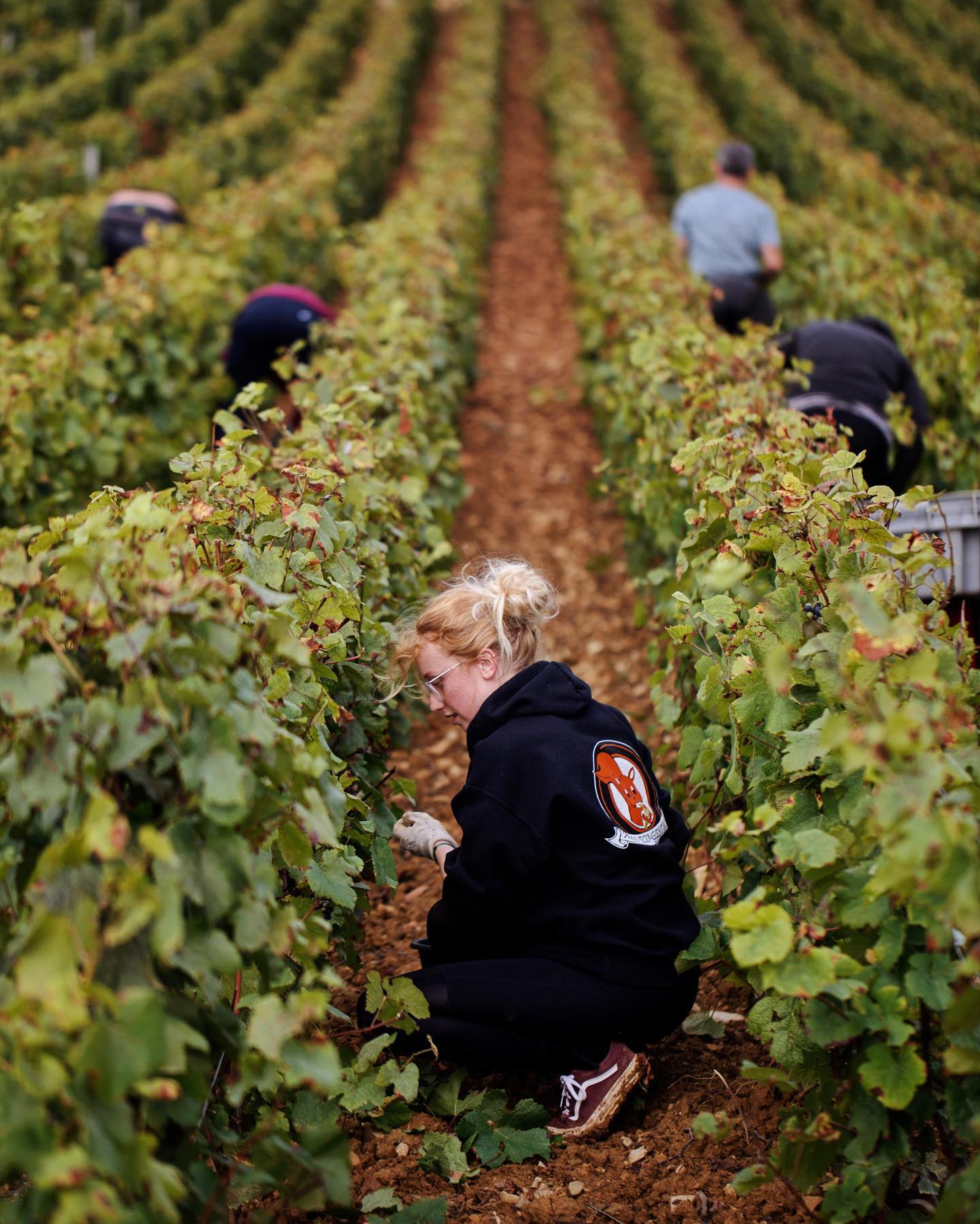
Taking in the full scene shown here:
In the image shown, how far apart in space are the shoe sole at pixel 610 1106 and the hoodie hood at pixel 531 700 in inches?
31.5

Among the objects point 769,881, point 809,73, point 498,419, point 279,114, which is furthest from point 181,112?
point 769,881

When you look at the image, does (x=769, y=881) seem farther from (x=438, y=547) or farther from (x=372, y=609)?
(x=438, y=547)

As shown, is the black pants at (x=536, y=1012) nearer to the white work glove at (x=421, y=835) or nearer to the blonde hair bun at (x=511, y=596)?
the white work glove at (x=421, y=835)

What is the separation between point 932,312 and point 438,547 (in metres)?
3.35

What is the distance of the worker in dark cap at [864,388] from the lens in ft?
14.1

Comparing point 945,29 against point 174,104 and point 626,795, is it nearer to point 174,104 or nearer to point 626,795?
point 174,104

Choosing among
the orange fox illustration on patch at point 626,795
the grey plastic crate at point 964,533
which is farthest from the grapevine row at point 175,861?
the grey plastic crate at point 964,533

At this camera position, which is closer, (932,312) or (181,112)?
(932,312)

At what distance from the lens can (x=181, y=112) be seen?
63.1 ft

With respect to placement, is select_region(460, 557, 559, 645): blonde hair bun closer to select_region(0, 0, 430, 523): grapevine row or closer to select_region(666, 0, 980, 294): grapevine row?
select_region(0, 0, 430, 523): grapevine row

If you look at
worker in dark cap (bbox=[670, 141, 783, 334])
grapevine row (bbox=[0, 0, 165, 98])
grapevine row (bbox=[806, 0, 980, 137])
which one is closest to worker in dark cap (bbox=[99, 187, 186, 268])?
worker in dark cap (bbox=[670, 141, 783, 334])

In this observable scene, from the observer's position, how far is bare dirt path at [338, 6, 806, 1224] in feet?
7.58

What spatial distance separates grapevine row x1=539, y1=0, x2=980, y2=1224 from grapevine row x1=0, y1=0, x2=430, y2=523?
280 cm

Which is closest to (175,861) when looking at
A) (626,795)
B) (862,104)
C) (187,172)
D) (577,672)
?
(626,795)
